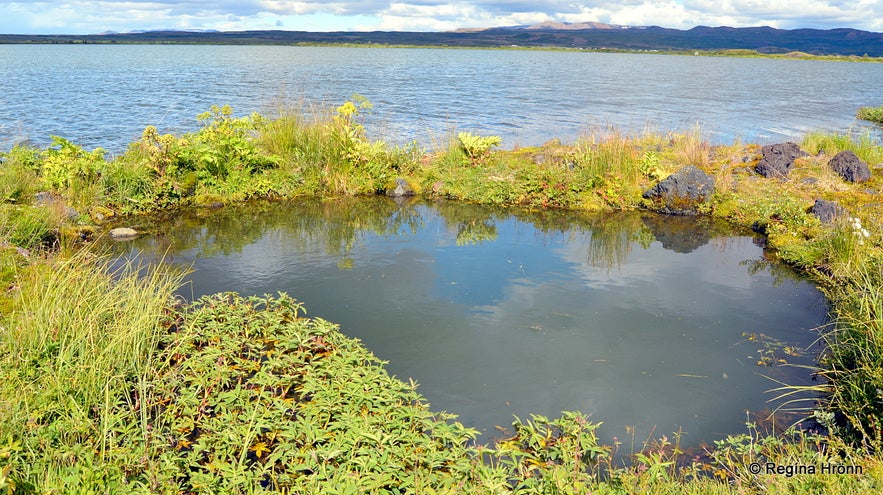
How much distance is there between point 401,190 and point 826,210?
8.64m

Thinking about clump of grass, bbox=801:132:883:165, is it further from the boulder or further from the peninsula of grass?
the boulder

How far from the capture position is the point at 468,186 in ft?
46.2

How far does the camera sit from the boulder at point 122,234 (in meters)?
10.7

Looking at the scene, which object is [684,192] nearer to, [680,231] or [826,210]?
[680,231]

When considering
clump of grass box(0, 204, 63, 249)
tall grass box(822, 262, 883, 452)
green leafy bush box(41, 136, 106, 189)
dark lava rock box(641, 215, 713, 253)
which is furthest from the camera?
green leafy bush box(41, 136, 106, 189)

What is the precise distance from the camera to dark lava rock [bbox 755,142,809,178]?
14195 mm

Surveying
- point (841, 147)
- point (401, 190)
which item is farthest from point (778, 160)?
point (401, 190)

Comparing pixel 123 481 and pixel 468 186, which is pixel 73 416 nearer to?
pixel 123 481

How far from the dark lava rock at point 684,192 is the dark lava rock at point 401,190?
18.2 ft

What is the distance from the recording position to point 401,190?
1420 cm

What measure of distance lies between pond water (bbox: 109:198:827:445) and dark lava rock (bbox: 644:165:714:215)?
1.89 ft

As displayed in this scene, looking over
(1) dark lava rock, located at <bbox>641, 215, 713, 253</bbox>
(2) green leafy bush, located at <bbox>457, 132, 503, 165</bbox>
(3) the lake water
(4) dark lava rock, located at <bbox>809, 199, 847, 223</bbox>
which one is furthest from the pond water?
(3) the lake water

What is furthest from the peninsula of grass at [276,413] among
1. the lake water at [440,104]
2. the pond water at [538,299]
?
the lake water at [440,104]

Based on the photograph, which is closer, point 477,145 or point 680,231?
point 680,231
